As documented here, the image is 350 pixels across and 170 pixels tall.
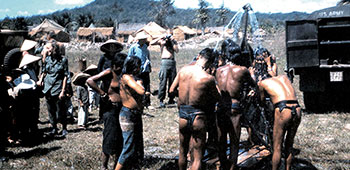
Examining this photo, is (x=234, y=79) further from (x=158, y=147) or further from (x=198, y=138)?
(x=158, y=147)

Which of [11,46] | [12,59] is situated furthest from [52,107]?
[11,46]

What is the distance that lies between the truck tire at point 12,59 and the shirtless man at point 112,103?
2910 millimetres

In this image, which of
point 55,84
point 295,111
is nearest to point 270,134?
point 295,111

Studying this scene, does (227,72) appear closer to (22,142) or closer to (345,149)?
(345,149)

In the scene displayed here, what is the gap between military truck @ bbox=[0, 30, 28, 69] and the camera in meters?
7.13

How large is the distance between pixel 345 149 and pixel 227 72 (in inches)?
112

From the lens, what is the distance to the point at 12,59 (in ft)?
23.4

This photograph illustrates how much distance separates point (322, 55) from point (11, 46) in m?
8.63

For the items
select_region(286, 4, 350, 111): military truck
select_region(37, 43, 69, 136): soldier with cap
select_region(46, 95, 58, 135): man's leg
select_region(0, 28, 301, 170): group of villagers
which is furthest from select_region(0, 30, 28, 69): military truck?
select_region(286, 4, 350, 111): military truck

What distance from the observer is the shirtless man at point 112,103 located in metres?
4.87

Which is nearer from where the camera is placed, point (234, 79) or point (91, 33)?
point (234, 79)

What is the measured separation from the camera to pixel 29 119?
23.5 ft

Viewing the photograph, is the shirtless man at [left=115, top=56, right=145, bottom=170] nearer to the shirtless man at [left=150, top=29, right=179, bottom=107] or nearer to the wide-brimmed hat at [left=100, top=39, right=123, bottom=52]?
the wide-brimmed hat at [left=100, top=39, right=123, bottom=52]

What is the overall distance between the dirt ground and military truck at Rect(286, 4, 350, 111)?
0.67 meters
